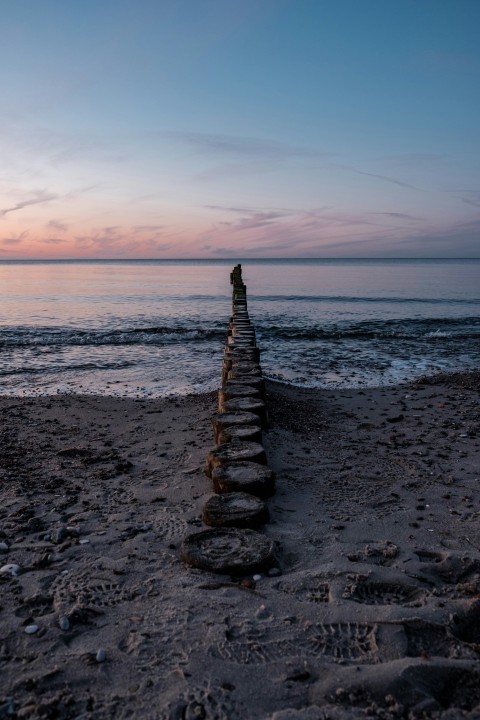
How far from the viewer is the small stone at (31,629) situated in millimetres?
2387

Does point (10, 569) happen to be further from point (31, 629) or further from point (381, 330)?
point (381, 330)

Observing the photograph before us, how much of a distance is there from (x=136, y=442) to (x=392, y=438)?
276cm

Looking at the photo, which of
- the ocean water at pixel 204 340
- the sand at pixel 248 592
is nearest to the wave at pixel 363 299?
the ocean water at pixel 204 340

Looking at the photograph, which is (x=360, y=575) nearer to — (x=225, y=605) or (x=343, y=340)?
(x=225, y=605)

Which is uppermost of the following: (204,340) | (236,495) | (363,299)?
(363,299)

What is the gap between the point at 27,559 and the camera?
10.2 feet

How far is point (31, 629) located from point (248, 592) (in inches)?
40.1

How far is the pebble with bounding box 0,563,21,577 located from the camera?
2920 millimetres

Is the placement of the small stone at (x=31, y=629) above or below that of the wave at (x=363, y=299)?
below

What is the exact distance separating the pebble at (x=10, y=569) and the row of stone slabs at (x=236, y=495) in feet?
2.99

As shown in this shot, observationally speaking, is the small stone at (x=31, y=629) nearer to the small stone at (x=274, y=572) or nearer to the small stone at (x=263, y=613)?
the small stone at (x=263, y=613)

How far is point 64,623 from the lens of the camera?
2.44m

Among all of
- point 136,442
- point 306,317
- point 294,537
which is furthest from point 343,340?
point 294,537

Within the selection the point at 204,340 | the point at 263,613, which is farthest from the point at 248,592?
the point at 204,340
